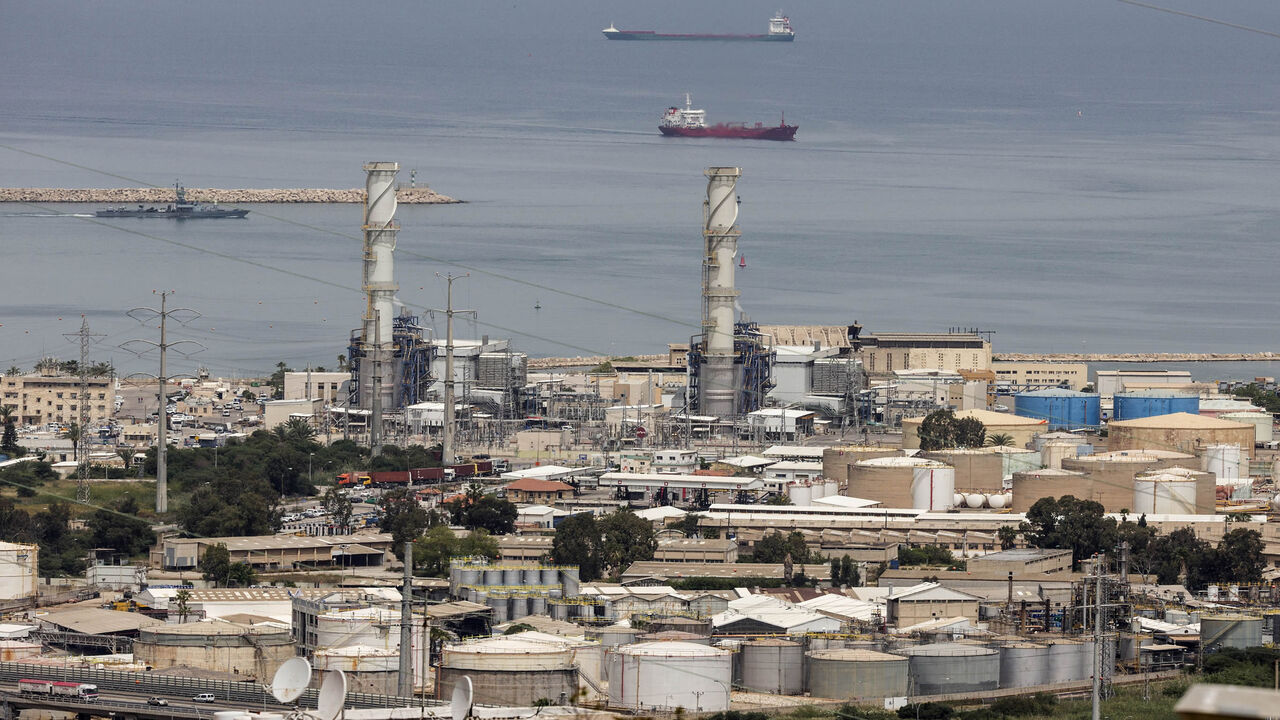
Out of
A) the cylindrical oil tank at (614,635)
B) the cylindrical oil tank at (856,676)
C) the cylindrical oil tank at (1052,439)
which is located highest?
the cylindrical oil tank at (1052,439)

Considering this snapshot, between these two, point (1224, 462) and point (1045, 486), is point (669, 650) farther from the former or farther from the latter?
point (1224, 462)

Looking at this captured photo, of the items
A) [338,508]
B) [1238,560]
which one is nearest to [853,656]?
[1238,560]

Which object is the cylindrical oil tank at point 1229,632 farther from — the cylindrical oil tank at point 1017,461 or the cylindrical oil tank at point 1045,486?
the cylindrical oil tank at point 1017,461

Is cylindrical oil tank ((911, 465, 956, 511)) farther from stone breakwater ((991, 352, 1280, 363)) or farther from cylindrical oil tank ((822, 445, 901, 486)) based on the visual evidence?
stone breakwater ((991, 352, 1280, 363))

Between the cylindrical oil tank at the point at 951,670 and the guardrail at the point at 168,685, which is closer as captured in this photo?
the guardrail at the point at 168,685

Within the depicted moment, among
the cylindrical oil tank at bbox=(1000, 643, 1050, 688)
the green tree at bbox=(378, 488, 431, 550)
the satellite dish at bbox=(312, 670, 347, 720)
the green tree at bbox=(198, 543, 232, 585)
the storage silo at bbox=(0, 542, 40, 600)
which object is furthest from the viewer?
the green tree at bbox=(378, 488, 431, 550)

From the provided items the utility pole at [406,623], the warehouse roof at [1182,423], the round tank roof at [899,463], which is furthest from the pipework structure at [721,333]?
the utility pole at [406,623]

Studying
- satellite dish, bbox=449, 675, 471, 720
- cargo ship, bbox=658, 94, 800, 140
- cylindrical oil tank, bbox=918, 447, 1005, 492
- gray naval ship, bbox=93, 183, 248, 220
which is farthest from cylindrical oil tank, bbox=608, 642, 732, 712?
cargo ship, bbox=658, 94, 800, 140
